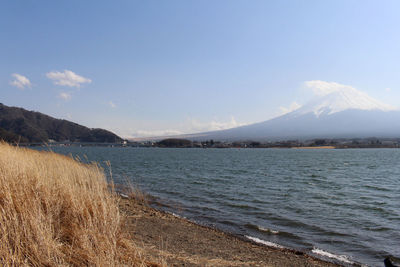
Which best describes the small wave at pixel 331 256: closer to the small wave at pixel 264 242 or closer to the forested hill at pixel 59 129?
the small wave at pixel 264 242

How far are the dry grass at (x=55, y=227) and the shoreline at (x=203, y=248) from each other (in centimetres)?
103

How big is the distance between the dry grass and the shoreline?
40.6 inches

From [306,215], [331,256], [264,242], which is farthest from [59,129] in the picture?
[331,256]

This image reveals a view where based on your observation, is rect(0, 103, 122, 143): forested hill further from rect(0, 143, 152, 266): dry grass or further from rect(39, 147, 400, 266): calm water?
rect(0, 143, 152, 266): dry grass

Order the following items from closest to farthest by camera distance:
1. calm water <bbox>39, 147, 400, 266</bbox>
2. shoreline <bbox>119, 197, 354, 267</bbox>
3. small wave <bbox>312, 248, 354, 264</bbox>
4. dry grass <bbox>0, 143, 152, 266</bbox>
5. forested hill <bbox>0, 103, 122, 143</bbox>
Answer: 1. dry grass <bbox>0, 143, 152, 266</bbox>
2. shoreline <bbox>119, 197, 354, 267</bbox>
3. small wave <bbox>312, 248, 354, 264</bbox>
4. calm water <bbox>39, 147, 400, 266</bbox>
5. forested hill <bbox>0, 103, 122, 143</bbox>

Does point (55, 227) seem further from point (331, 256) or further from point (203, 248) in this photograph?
point (331, 256)

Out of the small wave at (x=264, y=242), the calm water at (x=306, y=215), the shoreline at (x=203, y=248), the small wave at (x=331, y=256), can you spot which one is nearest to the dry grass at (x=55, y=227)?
the shoreline at (x=203, y=248)

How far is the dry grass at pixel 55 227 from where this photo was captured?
3.66 meters

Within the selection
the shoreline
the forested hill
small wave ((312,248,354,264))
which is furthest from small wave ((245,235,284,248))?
the forested hill

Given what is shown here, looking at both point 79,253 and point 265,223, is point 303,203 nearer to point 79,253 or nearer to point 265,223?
point 265,223

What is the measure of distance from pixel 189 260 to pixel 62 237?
238 cm

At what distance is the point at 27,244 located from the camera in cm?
379

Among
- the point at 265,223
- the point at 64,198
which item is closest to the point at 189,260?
the point at 64,198

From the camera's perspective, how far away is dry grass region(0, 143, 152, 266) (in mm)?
3658
